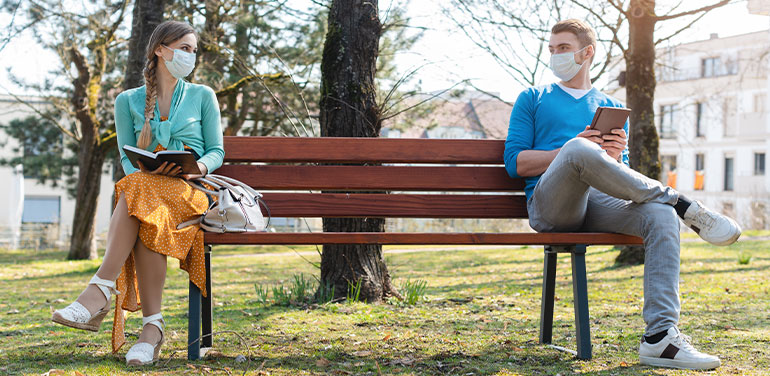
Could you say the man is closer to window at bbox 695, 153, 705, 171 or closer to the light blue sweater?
the light blue sweater

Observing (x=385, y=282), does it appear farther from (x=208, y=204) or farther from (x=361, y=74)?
(x=208, y=204)

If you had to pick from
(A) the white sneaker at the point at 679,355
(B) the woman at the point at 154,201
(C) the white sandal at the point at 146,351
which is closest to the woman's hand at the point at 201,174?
(B) the woman at the point at 154,201

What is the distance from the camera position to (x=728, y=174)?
117 feet

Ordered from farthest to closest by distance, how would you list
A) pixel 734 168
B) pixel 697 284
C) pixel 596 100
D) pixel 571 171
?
pixel 734 168, pixel 697 284, pixel 596 100, pixel 571 171

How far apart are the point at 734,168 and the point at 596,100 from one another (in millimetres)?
34956

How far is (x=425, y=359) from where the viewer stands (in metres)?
3.26

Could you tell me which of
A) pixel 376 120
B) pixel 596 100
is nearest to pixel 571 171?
pixel 596 100

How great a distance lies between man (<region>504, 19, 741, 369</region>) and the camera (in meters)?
2.92

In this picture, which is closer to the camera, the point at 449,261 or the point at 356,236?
the point at 356,236

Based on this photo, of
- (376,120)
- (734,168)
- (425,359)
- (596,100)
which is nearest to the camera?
(425,359)

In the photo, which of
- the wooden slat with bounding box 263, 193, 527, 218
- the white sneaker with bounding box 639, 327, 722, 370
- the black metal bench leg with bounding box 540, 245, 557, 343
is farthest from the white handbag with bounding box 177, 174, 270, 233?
the white sneaker with bounding box 639, 327, 722, 370

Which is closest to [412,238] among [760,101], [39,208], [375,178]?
[375,178]

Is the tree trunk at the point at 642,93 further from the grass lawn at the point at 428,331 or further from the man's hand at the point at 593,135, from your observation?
the man's hand at the point at 593,135

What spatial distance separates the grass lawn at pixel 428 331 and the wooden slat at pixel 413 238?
521 millimetres
